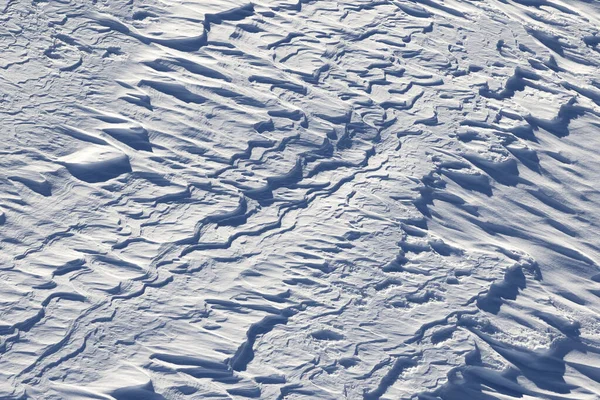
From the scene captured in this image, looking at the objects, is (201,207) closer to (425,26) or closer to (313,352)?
(313,352)

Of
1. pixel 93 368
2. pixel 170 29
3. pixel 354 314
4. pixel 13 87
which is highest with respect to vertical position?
pixel 170 29

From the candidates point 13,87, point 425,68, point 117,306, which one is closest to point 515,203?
point 425,68

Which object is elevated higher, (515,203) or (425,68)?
(425,68)

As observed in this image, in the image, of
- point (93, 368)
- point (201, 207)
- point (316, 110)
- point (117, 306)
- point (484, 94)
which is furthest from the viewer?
point (484, 94)

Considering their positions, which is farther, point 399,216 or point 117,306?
point 399,216

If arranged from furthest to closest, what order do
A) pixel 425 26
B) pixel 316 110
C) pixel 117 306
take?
pixel 425 26 → pixel 316 110 → pixel 117 306

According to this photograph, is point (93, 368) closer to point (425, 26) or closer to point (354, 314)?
point (354, 314)
